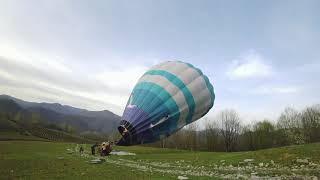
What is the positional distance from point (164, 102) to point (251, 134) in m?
80.0

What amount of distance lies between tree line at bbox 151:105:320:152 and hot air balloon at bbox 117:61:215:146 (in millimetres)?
61281

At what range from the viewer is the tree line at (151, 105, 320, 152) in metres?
79.4

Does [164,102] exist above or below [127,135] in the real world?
above

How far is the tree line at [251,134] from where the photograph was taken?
79438mm

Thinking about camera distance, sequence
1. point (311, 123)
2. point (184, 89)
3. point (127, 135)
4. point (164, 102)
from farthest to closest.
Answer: point (311, 123), point (184, 89), point (164, 102), point (127, 135)

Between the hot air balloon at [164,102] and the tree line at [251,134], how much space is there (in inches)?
2413

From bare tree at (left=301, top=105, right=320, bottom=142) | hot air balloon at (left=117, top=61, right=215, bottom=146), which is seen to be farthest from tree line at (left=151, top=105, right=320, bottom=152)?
hot air balloon at (left=117, top=61, right=215, bottom=146)

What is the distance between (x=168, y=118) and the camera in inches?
701

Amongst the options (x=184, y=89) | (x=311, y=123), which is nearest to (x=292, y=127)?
(x=311, y=123)

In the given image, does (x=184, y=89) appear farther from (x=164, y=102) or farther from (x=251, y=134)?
(x=251, y=134)

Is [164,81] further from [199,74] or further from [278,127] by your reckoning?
[278,127]

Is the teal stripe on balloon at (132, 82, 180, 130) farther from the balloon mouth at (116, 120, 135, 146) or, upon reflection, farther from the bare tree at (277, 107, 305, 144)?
the bare tree at (277, 107, 305, 144)

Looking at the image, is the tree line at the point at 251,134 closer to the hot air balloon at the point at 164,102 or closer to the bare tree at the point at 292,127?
the bare tree at the point at 292,127

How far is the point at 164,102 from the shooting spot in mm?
18156
